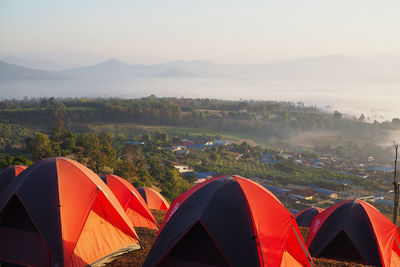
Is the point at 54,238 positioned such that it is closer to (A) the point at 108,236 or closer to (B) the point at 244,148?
(A) the point at 108,236

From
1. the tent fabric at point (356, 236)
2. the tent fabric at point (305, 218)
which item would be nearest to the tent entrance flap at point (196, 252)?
the tent fabric at point (356, 236)

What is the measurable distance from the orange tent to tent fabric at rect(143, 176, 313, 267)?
51.9 inches

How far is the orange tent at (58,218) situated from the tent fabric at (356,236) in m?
4.54

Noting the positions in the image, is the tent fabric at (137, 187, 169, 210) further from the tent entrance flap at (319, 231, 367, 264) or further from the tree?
the tree

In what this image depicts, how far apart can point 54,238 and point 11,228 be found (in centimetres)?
109

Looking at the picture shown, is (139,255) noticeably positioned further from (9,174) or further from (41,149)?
(41,149)

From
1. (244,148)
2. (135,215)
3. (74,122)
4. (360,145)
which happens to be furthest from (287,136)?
(135,215)

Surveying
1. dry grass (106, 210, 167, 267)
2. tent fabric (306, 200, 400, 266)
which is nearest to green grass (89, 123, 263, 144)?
dry grass (106, 210, 167, 267)

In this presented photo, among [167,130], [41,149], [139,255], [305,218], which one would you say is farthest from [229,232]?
[167,130]

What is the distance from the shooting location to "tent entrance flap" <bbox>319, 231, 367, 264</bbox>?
27.5ft

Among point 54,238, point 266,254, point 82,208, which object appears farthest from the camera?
point 82,208

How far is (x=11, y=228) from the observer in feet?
23.1

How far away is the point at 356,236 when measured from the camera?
835cm

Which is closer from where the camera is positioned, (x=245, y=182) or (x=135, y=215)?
Answer: (x=245, y=182)
